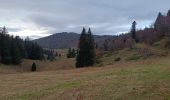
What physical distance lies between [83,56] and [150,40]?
53943 mm

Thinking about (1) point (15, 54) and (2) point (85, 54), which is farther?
(1) point (15, 54)

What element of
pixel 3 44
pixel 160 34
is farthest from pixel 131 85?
pixel 160 34

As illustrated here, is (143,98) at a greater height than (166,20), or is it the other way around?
(166,20)

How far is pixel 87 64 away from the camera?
7381cm

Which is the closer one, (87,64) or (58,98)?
(58,98)

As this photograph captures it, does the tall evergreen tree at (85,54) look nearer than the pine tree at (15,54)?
Yes

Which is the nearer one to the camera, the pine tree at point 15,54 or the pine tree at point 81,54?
the pine tree at point 81,54

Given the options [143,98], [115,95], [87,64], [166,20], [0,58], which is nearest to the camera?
[143,98]

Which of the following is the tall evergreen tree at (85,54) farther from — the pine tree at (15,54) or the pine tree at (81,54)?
the pine tree at (15,54)

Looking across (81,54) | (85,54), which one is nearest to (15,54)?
(81,54)

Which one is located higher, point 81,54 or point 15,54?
point 81,54

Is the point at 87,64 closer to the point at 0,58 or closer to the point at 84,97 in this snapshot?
the point at 0,58

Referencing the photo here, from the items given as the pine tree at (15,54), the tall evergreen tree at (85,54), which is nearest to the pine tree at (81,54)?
the tall evergreen tree at (85,54)

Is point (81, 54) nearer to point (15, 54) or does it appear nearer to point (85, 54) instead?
point (85, 54)
